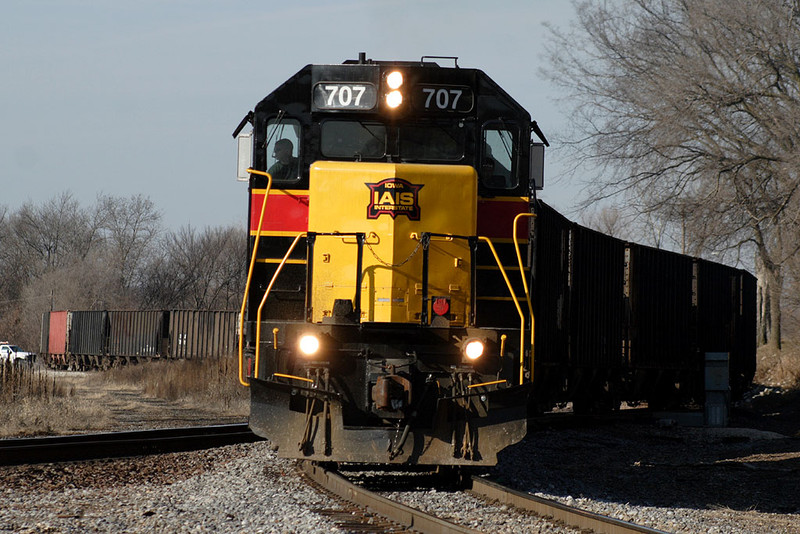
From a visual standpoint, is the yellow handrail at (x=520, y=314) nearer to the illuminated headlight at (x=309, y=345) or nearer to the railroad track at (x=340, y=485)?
the railroad track at (x=340, y=485)

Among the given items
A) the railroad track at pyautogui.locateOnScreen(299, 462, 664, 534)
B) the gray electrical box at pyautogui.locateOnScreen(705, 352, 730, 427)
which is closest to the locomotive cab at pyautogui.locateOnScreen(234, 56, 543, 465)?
the railroad track at pyautogui.locateOnScreen(299, 462, 664, 534)

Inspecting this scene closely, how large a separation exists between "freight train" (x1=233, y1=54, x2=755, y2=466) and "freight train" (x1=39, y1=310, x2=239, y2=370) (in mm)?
18254

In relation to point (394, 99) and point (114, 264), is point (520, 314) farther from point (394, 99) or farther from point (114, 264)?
point (114, 264)

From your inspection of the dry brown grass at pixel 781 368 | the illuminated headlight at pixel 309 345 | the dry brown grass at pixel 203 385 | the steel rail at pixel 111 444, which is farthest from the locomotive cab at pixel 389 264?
the dry brown grass at pixel 781 368

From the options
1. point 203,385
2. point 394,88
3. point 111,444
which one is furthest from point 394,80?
point 203,385

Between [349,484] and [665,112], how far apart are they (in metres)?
18.3

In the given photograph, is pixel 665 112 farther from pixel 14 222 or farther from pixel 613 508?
pixel 14 222

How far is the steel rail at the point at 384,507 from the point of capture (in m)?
5.37

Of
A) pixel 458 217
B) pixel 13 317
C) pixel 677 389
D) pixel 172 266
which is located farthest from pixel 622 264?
pixel 172 266

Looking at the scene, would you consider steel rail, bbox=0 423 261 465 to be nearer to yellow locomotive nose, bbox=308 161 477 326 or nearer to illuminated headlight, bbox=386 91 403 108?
yellow locomotive nose, bbox=308 161 477 326

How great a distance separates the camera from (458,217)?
7863 mm

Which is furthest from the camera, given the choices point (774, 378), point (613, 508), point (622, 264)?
point (774, 378)

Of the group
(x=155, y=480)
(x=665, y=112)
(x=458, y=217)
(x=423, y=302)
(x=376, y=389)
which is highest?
(x=665, y=112)

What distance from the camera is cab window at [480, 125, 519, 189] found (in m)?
8.14
